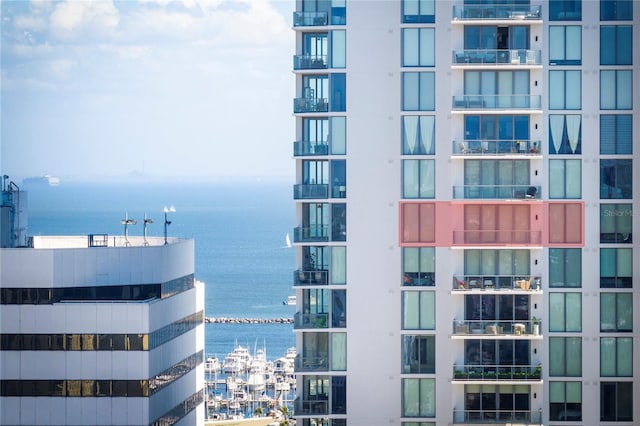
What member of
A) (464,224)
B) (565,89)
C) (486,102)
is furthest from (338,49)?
(565,89)

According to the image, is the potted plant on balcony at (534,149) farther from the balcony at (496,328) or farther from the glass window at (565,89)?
the balcony at (496,328)

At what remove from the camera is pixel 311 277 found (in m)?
39.8

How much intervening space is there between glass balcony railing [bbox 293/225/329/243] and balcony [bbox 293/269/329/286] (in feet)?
3.15

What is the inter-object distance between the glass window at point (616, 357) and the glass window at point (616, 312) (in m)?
0.33

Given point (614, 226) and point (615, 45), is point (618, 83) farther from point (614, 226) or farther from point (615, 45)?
point (614, 226)

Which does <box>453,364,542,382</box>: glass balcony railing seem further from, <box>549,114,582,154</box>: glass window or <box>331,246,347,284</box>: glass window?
<box>549,114,582,154</box>: glass window

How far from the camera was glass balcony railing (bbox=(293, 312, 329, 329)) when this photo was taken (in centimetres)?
3984

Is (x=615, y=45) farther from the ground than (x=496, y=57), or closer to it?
farther from the ground

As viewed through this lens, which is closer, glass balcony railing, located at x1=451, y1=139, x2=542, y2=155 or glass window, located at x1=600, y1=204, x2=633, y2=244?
glass balcony railing, located at x1=451, y1=139, x2=542, y2=155

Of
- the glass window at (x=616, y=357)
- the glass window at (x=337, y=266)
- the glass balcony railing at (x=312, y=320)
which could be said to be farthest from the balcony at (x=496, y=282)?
the glass balcony railing at (x=312, y=320)

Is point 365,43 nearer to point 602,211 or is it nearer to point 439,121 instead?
point 439,121

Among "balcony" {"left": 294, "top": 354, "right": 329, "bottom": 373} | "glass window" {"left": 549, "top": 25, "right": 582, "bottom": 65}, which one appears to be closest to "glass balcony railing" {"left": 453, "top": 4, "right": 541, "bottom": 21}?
"glass window" {"left": 549, "top": 25, "right": 582, "bottom": 65}

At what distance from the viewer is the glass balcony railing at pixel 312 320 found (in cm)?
3984

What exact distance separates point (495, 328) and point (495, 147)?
539 centimetres
